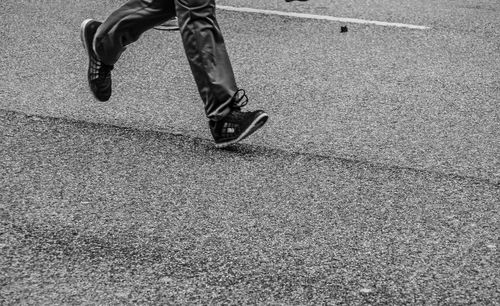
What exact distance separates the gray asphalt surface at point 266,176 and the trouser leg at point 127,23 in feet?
1.35

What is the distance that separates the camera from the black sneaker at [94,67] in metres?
5.54

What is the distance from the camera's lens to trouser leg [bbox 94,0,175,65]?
17.1ft

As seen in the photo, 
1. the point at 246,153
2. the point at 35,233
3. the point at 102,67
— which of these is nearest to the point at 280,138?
the point at 246,153

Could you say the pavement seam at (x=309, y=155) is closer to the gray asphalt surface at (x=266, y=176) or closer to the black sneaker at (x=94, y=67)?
the gray asphalt surface at (x=266, y=176)

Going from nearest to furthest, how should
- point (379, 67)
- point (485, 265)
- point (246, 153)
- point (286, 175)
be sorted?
1. point (485, 265)
2. point (286, 175)
3. point (246, 153)
4. point (379, 67)

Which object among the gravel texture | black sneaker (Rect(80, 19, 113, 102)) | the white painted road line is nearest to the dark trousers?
the gravel texture

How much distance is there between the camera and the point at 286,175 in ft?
15.5

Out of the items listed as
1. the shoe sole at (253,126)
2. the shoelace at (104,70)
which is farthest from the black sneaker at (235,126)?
the shoelace at (104,70)

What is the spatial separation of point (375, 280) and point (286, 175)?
4.03 feet

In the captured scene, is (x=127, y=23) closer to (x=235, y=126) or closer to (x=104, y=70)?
(x=104, y=70)

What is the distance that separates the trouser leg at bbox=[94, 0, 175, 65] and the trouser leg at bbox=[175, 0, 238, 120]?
0.23 meters

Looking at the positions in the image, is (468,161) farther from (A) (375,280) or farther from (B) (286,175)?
(A) (375,280)

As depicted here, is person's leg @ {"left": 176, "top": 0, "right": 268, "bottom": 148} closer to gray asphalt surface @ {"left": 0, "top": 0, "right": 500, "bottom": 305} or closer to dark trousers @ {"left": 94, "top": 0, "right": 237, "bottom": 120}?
dark trousers @ {"left": 94, "top": 0, "right": 237, "bottom": 120}

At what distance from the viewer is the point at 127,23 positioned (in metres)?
5.30
